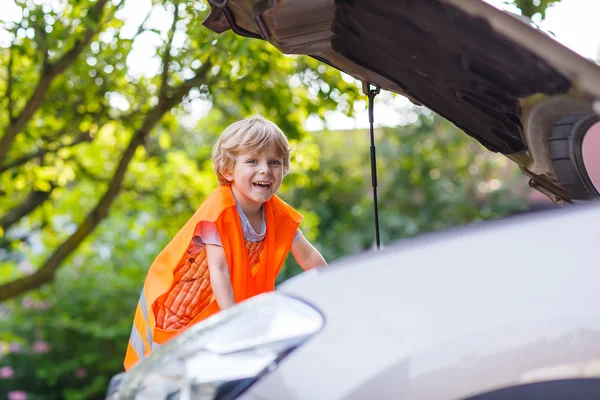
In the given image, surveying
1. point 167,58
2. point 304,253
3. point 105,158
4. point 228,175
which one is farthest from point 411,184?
point 228,175

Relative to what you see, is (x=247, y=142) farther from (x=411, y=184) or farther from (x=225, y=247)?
(x=411, y=184)

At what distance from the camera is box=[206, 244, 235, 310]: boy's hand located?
271 centimetres

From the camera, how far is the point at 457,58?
7.30ft

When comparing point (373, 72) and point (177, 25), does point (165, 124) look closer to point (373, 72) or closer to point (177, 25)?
point (177, 25)

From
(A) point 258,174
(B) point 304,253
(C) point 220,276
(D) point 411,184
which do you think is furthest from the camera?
(D) point 411,184

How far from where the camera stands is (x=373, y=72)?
9.00 feet

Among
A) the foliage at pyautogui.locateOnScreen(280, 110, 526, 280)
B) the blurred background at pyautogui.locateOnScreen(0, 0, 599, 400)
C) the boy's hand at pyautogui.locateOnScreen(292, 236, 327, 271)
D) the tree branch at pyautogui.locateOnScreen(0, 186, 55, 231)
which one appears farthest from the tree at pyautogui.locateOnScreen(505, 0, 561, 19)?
the foliage at pyautogui.locateOnScreen(280, 110, 526, 280)

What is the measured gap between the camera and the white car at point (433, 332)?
4.94 ft

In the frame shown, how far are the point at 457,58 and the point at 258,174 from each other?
0.93m

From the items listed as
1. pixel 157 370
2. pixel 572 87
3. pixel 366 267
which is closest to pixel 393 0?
pixel 572 87

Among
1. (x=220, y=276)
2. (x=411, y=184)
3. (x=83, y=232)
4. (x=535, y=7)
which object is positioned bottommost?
(x=220, y=276)

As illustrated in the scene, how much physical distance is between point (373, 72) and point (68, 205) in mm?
7492

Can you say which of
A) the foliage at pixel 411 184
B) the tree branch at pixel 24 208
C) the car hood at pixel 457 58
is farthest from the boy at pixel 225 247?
the foliage at pixel 411 184

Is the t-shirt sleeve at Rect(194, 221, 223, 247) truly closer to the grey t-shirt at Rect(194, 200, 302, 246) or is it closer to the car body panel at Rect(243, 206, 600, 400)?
the grey t-shirt at Rect(194, 200, 302, 246)
